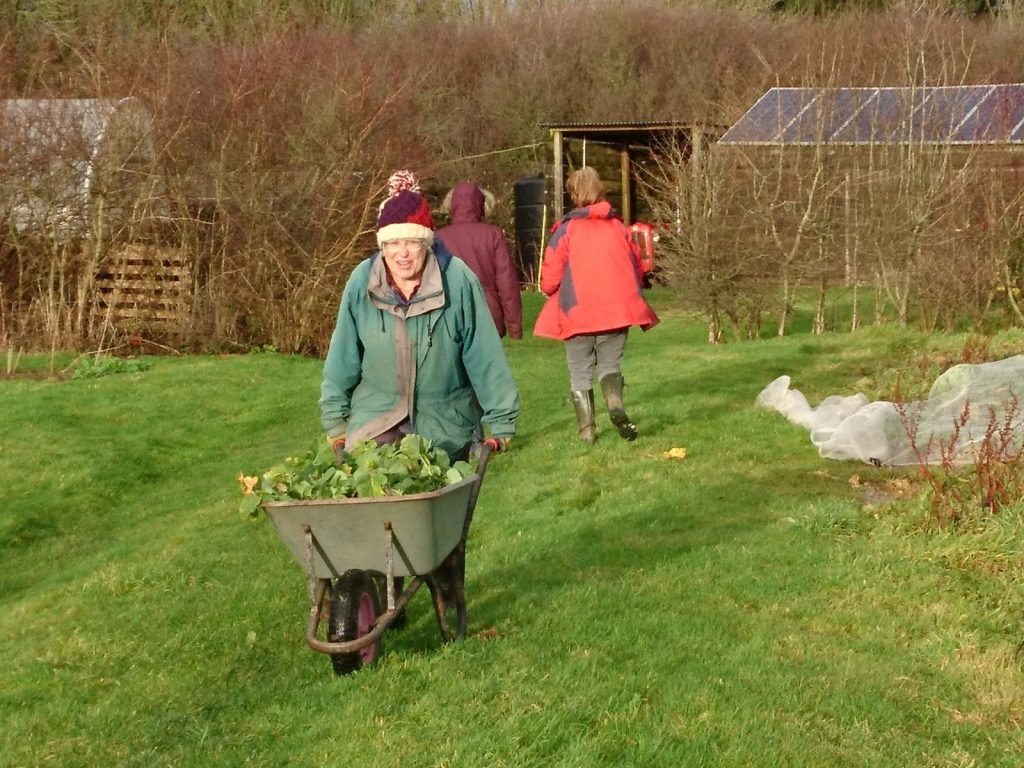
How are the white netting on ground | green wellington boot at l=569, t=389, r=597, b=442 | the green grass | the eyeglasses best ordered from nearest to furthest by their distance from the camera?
the green grass, the eyeglasses, the white netting on ground, green wellington boot at l=569, t=389, r=597, b=442

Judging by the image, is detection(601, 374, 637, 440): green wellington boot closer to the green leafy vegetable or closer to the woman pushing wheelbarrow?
the woman pushing wheelbarrow

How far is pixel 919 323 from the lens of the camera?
18.5 meters

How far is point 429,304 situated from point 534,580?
1.92 m

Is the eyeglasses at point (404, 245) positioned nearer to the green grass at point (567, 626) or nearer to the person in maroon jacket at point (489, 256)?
the green grass at point (567, 626)

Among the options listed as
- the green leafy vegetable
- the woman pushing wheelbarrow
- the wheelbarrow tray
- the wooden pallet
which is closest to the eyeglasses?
the woman pushing wheelbarrow

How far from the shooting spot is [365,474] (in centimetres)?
492

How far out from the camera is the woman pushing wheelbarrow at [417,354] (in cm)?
549

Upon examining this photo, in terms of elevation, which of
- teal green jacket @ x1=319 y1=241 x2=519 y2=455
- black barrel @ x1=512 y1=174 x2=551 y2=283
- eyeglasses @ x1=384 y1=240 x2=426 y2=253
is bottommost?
black barrel @ x1=512 y1=174 x2=551 y2=283

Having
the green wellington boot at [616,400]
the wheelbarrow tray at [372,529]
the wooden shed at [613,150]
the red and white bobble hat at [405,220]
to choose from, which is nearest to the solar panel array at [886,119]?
the wooden shed at [613,150]

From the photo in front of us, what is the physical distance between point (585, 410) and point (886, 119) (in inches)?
427

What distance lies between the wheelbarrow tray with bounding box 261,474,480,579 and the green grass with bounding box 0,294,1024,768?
0.46 meters

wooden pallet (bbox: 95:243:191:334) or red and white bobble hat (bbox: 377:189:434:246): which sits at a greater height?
red and white bobble hat (bbox: 377:189:434:246)

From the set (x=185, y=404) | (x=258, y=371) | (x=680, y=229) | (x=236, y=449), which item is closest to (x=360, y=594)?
(x=236, y=449)

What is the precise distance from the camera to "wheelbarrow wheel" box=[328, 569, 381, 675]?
505 cm
